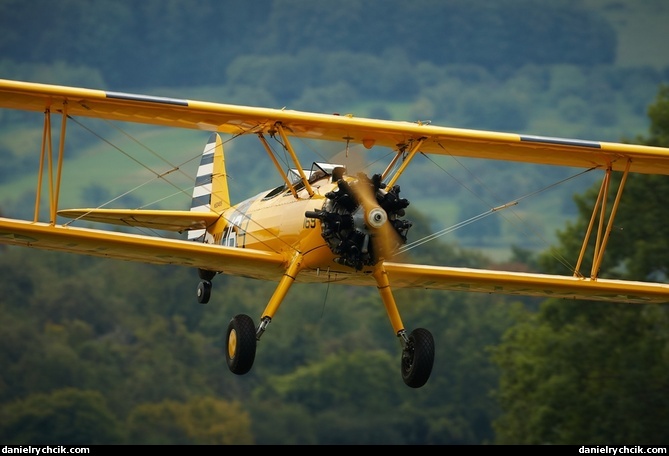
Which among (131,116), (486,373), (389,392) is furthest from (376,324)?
(131,116)

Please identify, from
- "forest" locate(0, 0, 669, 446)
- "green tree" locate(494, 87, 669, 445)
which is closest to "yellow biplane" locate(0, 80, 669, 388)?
"forest" locate(0, 0, 669, 446)

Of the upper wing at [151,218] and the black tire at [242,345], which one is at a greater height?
the upper wing at [151,218]

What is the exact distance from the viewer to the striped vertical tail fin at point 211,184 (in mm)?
16812

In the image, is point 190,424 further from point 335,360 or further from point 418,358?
point 418,358

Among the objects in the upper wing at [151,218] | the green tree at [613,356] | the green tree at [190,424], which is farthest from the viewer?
the green tree at [190,424]

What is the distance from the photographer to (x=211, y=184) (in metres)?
17.7

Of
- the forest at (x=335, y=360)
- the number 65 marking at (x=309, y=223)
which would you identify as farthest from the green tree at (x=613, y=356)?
the number 65 marking at (x=309, y=223)

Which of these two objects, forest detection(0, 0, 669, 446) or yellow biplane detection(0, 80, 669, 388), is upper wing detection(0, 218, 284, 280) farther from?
forest detection(0, 0, 669, 446)

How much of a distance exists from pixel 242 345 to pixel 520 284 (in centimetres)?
371

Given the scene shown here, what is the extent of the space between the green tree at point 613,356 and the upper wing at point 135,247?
18.5m

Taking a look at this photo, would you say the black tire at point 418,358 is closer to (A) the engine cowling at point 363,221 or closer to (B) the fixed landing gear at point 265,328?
(B) the fixed landing gear at point 265,328

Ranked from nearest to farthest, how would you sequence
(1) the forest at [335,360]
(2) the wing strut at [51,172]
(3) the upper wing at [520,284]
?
(2) the wing strut at [51,172]
(3) the upper wing at [520,284]
(1) the forest at [335,360]

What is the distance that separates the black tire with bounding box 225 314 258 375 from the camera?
12.6 metres

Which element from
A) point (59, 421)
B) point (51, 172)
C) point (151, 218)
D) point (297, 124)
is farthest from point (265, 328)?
point (59, 421)
